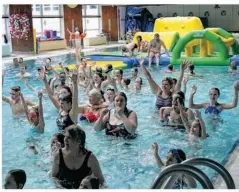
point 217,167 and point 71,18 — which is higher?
point 71,18

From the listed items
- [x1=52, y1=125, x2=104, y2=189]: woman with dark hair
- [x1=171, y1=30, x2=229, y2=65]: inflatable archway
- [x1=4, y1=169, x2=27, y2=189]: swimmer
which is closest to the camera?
[x1=4, y1=169, x2=27, y2=189]: swimmer

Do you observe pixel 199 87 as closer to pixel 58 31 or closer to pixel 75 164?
pixel 75 164

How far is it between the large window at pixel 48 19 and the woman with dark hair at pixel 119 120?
50.2 feet

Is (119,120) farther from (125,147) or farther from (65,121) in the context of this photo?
(65,121)

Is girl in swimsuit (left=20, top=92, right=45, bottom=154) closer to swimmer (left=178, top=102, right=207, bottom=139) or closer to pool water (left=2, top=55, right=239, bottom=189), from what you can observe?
pool water (left=2, top=55, right=239, bottom=189)

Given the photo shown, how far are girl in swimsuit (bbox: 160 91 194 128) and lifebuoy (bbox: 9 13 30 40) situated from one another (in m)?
11.4

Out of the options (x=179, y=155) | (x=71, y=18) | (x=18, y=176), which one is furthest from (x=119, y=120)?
(x=71, y=18)

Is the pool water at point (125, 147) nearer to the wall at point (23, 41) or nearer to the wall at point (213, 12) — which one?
the wall at point (23, 41)

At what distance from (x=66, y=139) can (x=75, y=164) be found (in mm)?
201

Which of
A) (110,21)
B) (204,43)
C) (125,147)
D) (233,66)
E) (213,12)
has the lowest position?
(125,147)

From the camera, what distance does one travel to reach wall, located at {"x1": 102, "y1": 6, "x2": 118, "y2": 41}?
75.0 feet

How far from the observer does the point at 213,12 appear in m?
24.8

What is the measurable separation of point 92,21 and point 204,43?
38.0 ft

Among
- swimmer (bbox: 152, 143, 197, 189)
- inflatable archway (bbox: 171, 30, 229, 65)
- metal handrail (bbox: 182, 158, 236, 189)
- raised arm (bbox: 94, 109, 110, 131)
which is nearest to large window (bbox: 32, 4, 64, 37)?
inflatable archway (bbox: 171, 30, 229, 65)
